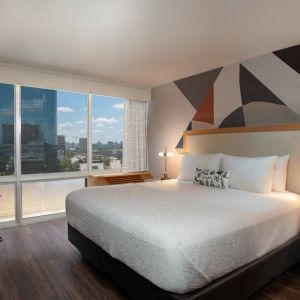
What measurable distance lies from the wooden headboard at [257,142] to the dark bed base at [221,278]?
0.93 m

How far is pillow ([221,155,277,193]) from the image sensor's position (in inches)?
107

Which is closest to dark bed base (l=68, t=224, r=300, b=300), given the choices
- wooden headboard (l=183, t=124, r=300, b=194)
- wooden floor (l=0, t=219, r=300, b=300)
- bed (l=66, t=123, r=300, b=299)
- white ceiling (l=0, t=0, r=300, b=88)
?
bed (l=66, t=123, r=300, b=299)

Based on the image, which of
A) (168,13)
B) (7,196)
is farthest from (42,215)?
(168,13)

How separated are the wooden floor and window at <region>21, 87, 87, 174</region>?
1.34 meters

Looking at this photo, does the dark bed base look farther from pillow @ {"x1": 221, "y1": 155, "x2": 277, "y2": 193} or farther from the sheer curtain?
the sheer curtain

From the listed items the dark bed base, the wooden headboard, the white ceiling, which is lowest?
the dark bed base

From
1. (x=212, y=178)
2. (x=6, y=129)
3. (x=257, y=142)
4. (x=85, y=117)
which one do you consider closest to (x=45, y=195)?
(x=6, y=129)

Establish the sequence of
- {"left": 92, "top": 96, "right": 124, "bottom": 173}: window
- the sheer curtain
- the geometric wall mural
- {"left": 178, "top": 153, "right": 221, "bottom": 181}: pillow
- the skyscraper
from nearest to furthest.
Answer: the geometric wall mural
{"left": 178, "top": 153, "right": 221, "bottom": 181}: pillow
the skyscraper
{"left": 92, "top": 96, "right": 124, "bottom": 173}: window
the sheer curtain

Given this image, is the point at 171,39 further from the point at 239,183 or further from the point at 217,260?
the point at 217,260

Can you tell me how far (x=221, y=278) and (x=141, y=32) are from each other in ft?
7.60

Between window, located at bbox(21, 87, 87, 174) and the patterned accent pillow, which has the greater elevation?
window, located at bbox(21, 87, 87, 174)

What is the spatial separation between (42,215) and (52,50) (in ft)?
8.23

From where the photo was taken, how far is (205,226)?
1.66m

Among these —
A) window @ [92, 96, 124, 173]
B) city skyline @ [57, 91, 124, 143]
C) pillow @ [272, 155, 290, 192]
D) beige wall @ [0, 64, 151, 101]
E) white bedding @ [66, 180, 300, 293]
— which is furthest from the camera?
window @ [92, 96, 124, 173]
